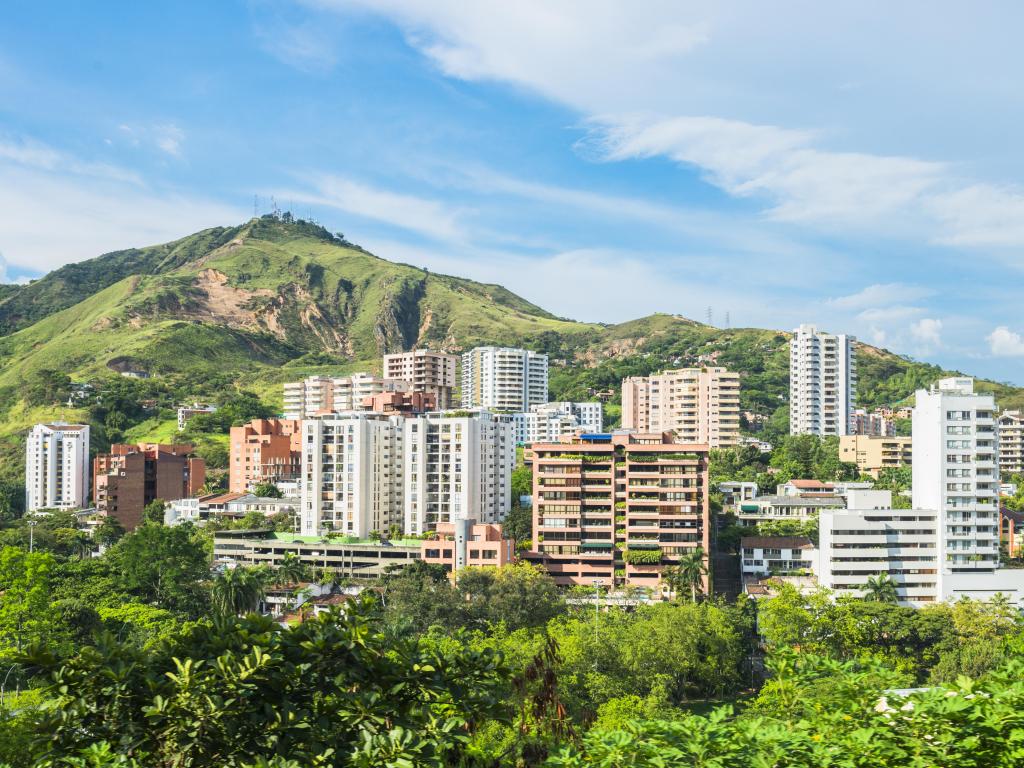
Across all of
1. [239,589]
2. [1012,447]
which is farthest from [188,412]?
[1012,447]

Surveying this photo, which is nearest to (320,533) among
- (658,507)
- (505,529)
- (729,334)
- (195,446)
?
(505,529)

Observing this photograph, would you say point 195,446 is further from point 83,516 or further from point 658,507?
point 658,507

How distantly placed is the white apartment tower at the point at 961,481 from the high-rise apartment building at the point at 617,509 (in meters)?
9.65

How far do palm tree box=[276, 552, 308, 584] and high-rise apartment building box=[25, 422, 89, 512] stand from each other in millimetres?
31393

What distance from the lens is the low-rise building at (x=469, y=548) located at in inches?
1571

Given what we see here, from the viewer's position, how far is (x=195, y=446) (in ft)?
232

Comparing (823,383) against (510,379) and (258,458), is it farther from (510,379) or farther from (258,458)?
(258,458)

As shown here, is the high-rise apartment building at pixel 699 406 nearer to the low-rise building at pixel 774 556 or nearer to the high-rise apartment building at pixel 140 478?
the low-rise building at pixel 774 556

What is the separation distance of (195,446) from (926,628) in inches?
2194

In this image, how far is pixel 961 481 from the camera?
38125 mm

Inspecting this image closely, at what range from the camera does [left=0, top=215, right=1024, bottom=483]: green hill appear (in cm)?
9375

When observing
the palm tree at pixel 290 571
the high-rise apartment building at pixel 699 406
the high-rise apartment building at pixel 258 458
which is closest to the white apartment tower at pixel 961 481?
the palm tree at pixel 290 571

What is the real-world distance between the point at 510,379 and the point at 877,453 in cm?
3880

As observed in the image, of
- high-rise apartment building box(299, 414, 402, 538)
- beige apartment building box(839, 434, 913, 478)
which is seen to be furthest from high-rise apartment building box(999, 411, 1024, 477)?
high-rise apartment building box(299, 414, 402, 538)
